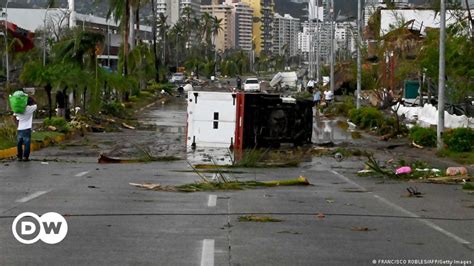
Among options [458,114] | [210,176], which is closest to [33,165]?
[210,176]

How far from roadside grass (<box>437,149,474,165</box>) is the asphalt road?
24.6ft

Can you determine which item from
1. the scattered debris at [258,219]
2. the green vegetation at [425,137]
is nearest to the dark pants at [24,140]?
the scattered debris at [258,219]

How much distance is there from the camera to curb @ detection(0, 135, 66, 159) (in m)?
27.2

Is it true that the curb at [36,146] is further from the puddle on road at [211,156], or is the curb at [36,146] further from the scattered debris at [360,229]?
the scattered debris at [360,229]

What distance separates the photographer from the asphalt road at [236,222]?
34.8 feet

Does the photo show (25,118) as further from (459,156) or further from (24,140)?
(459,156)

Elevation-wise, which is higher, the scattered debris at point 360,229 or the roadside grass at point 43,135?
the scattered debris at point 360,229

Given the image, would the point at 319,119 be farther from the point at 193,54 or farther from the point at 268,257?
the point at 193,54

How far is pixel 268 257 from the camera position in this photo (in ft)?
34.6

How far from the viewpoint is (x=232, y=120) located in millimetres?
→ 31359

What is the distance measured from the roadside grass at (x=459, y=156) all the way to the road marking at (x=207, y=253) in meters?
17.5

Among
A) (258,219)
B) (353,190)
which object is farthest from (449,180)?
(258,219)

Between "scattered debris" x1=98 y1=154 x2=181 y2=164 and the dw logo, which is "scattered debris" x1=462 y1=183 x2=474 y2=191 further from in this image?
"scattered debris" x1=98 y1=154 x2=181 y2=164

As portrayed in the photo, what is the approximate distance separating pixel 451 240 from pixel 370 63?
42.4 meters
